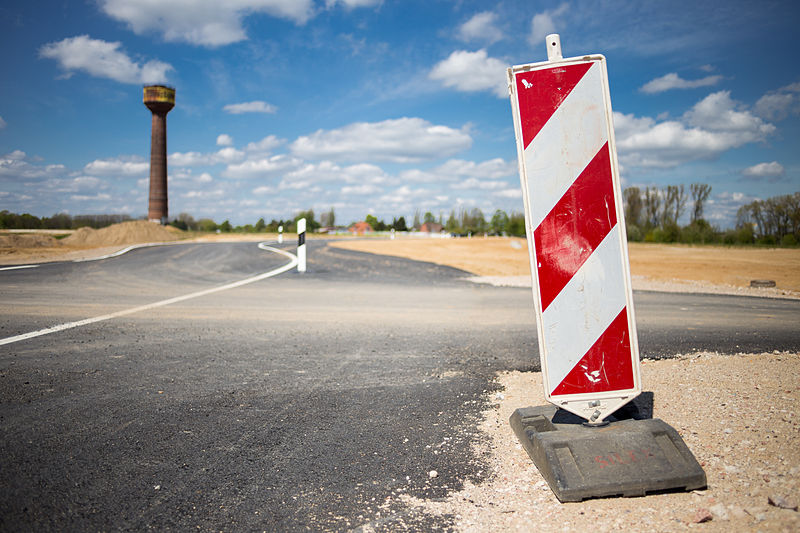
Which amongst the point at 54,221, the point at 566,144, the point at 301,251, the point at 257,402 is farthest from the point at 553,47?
the point at 54,221

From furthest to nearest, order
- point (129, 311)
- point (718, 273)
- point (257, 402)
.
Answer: point (718, 273)
point (129, 311)
point (257, 402)

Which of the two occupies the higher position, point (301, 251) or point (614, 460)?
point (301, 251)

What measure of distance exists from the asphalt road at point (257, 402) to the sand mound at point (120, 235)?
103 feet

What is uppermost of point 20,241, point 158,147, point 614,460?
point 158,147

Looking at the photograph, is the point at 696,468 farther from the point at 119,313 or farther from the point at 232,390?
the point at 119,313

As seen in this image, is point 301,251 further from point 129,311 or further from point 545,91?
point 545,91

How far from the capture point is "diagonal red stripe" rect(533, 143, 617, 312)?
235 cm

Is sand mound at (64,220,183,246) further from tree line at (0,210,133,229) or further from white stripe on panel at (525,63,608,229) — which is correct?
white stripe on panel at (525,63,608,229)

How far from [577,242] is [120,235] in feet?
142

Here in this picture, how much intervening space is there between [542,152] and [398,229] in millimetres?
131071

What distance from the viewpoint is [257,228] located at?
313ft

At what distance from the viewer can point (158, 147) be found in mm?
66188

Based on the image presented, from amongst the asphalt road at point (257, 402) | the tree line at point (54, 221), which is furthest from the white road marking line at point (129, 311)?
the tree line at point (54, 221)

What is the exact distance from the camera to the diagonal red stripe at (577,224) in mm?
2346
